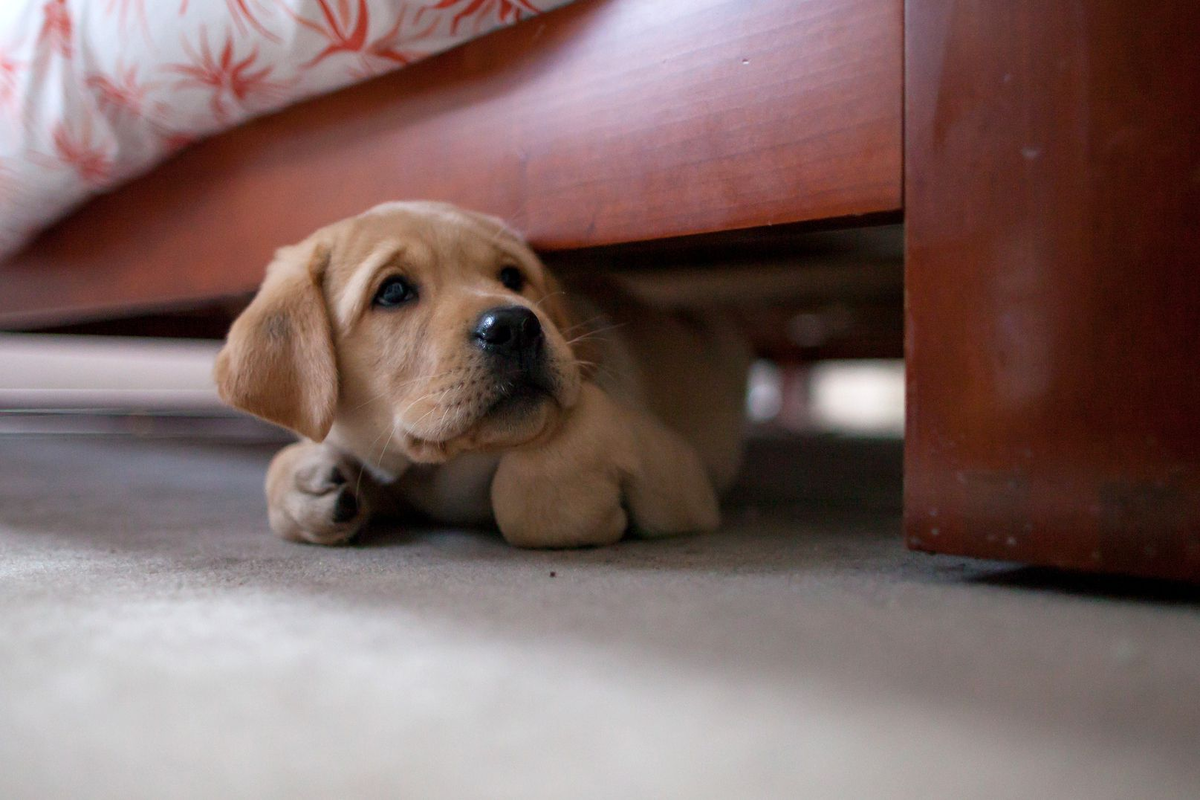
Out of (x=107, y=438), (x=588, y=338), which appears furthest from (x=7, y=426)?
(x=588, y=338)

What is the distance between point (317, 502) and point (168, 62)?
863mm

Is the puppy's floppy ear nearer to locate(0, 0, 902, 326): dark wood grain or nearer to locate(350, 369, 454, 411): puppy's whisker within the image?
locate(350, 369, 454, 411): puppy's whisker

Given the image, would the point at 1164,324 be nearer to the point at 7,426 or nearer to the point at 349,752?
the point at 349,752

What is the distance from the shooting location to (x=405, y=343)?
4.28 feet

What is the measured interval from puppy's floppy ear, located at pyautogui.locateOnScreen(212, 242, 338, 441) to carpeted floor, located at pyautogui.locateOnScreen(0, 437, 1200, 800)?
0.76 ft

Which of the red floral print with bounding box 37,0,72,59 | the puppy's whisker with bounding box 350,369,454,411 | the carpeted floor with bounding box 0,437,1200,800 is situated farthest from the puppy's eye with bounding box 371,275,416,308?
the red floral print with bounding box 37,0,72,59

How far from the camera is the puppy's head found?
3.99 ft

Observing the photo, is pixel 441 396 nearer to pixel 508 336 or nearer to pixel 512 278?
pixel 508 336

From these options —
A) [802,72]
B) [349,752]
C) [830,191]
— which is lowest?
[349,752]

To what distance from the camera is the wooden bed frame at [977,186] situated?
35.0 inches

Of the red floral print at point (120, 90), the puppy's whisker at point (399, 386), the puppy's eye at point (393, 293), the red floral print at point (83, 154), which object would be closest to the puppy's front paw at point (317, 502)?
the puppy's whisker at point (399, 386)

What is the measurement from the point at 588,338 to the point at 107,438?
123 inches

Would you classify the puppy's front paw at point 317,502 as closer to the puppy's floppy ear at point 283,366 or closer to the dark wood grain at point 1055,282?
the puppy's floppy ear at point 283,366

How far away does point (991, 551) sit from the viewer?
1.00m
